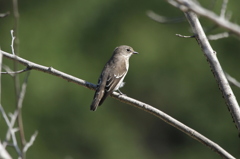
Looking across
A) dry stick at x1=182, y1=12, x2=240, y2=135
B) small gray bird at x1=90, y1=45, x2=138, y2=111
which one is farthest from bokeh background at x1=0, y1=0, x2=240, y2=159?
dry stick at x1=182, y1=12, x2=240, y2=135

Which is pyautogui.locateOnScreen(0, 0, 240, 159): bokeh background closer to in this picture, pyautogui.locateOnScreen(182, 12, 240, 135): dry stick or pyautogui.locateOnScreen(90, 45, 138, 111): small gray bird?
pyautogui.locateOnScreen(90, 45, 138, 111): small gray bird

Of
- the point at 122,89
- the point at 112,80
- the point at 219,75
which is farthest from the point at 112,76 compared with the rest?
the point at 122,89

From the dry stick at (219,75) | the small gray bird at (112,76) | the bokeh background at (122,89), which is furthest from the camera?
the bokeh background at (122,89)

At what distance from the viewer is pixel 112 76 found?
6.84m

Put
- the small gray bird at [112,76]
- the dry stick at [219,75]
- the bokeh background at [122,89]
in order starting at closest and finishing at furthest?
the dry stick at [219,75] → the small gray bird at [112,76] → the bokeh background at [122,89]

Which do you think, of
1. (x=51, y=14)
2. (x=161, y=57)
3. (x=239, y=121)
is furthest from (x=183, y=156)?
(x=239, y=121)

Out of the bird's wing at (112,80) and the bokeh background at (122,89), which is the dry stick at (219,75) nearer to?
the bird's wing at (112,80)

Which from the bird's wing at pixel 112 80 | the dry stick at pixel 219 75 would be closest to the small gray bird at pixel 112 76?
the bird's wing at pixel 112 80

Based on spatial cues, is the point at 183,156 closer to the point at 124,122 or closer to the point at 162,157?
the point at 162,157

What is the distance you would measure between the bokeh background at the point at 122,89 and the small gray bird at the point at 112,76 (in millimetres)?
3197

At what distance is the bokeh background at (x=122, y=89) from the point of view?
35.3 feet

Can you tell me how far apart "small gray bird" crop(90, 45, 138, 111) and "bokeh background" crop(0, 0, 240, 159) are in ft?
10.5

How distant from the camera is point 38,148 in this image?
35.1 ft

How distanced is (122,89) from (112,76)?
4.17 metres
